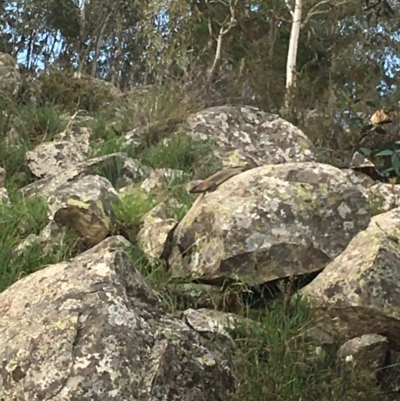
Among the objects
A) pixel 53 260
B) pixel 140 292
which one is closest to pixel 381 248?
pixel 140 292

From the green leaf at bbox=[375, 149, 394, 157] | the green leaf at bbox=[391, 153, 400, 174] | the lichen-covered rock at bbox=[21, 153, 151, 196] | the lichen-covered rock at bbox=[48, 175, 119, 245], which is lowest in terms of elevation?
the lichen-covered rock at bbox=[48, 175, 119, 245]

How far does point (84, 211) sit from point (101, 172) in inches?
45.5

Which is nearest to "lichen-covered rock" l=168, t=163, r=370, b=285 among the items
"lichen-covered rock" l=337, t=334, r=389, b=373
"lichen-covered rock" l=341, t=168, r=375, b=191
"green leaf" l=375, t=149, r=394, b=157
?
"lichen-covered rock" l=337, t=334, r=389, b=373

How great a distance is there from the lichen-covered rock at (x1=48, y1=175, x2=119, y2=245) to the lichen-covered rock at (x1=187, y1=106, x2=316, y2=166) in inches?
75.8

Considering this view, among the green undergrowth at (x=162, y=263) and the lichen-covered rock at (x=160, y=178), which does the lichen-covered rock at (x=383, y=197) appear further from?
the lichen-covered rock at (x=160, y=178)

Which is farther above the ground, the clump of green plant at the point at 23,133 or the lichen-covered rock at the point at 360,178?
the clump of green plant at the point at 23,133

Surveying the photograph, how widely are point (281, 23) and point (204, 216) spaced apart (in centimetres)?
1081

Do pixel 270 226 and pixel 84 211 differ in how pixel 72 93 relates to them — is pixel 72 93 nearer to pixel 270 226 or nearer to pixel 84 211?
pixel 84 211

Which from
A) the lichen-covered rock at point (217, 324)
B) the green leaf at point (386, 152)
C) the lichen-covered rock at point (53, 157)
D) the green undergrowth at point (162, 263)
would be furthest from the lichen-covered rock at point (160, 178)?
the green leaf at point (386, 152)

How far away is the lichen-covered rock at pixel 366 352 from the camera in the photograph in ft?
9.12

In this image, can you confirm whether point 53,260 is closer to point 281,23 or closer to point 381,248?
point 381,248

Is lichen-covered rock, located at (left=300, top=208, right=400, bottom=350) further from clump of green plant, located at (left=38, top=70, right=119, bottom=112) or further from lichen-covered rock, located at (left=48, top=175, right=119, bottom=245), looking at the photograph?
clump of green plant, located at (left=38, top=70, right=119, bottom=112)

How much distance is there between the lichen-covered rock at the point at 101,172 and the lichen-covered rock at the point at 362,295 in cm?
186

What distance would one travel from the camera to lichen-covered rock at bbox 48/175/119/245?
3.47 metres
